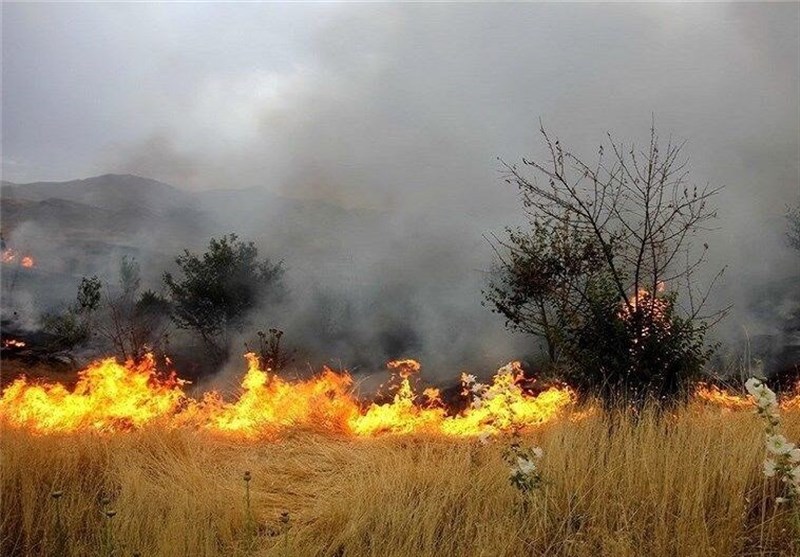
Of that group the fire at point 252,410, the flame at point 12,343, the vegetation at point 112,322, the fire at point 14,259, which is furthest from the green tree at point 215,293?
the fire at point 252,410

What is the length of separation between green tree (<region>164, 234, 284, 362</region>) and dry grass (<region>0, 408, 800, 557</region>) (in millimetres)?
16347

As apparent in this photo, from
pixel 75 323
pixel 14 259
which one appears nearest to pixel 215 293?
pixel 75 323

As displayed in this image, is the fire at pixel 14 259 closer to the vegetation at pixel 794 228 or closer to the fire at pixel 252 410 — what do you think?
the fire at pixel 252 410

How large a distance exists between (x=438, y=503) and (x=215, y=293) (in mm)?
18743

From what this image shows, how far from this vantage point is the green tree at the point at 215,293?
21.1m

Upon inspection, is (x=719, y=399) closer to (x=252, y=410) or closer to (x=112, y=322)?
(x=252, y=410)

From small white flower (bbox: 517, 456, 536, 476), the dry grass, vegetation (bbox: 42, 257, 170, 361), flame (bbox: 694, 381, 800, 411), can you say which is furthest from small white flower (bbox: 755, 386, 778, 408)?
vegetation (bbox: 42, 257, 170, 361)

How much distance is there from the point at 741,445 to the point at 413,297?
2184 centimetres

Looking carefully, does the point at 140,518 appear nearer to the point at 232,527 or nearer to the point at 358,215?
the point at 232,527

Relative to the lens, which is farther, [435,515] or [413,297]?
[413,297]

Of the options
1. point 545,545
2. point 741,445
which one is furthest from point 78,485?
point 741,445

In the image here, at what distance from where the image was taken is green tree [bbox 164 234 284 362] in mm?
21125

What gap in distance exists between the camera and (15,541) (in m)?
3.78

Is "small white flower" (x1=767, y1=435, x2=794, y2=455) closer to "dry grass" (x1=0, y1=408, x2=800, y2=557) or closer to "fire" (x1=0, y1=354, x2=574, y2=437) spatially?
"dry grass" (x1=0, y1=408, x2=800, y2=557)
